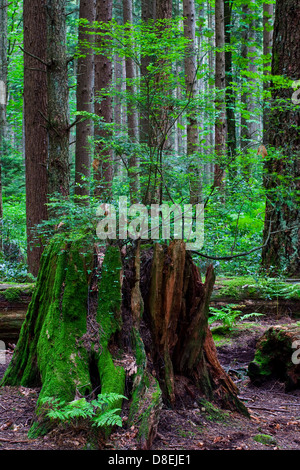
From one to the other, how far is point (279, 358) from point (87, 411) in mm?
3050

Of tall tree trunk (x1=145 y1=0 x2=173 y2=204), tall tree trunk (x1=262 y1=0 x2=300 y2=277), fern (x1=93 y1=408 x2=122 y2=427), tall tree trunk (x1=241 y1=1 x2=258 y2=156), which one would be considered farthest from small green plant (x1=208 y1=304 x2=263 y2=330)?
fern (x1=93 y1=408 x2=122 y2=427)

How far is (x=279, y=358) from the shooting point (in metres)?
5.22

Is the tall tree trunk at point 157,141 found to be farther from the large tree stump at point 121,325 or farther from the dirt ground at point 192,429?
the dirt ground at point 192,429

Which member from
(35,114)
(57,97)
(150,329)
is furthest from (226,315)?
(35,114)

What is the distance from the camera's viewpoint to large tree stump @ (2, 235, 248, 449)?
3658mm

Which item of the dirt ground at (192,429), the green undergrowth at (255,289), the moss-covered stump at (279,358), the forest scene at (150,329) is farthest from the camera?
the green undergrowth at (255,289)

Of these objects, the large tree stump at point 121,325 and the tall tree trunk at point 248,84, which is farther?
the tall tree trunk at point 248,84

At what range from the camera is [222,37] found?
13641mm

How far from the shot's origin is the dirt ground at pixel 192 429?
3033 mm

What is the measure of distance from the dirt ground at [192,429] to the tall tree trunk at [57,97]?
15.8ft

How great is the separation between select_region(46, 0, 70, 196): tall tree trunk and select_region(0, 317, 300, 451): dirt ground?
482cm

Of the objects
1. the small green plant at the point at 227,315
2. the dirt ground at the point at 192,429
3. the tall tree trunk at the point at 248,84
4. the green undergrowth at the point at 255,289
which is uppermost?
the tall tree trunk at the point at 248,84

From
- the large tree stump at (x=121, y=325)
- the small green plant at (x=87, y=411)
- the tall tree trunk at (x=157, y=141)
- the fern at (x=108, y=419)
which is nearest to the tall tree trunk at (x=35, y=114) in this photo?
the tall tree trunk at (x=157, y=141)

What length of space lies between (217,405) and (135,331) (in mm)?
1063
